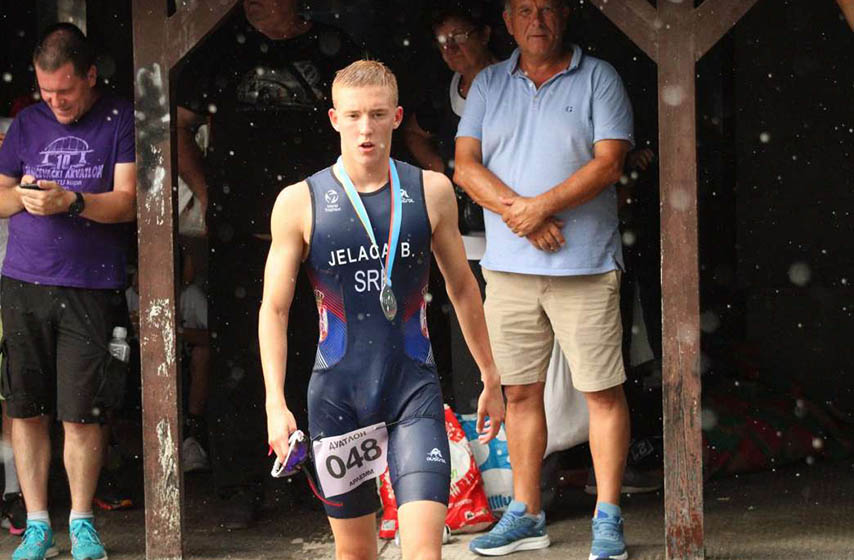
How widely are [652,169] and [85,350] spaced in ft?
11.1

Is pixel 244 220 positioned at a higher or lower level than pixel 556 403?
higher

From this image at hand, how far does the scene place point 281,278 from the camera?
444 centimetres

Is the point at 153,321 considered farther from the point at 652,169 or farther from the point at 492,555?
the point at 652,169

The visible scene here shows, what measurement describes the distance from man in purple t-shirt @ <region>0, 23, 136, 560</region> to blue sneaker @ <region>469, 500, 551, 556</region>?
5.30ft

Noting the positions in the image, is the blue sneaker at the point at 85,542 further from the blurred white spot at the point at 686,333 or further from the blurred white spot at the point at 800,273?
the blurred white spot at the point at 800,273

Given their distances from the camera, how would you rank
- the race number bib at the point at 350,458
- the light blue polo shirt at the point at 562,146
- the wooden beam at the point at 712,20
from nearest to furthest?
the race number bib at the point at 350,458
the wooden beam at the point at 712,20
the light blue polo shirt at the point at 562,146

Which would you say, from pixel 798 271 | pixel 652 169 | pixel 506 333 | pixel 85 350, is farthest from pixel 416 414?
pixel 798 271

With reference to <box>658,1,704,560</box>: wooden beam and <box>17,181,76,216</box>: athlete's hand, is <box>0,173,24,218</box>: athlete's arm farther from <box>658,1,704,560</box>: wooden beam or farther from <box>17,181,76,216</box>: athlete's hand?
<box>658,1,704,560</box>: wooden beam

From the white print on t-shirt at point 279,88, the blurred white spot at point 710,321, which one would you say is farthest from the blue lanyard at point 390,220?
the blurred white spot at point 710,321

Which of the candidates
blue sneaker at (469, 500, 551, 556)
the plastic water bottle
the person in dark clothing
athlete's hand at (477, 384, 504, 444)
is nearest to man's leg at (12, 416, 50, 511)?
the plastic water bottle

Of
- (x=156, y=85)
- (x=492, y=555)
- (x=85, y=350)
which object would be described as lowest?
(x=492, y=555)

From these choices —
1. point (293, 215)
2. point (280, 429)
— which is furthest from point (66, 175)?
point (280, 429)

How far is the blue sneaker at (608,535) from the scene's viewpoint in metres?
5.98

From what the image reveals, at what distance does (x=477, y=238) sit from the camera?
22.0 ft
